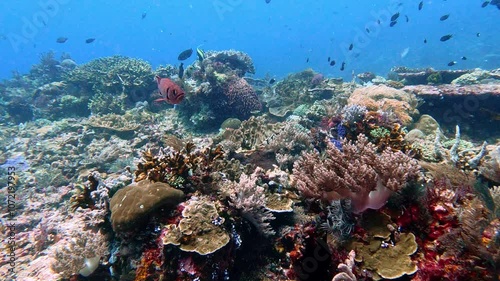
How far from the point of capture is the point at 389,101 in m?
8.84

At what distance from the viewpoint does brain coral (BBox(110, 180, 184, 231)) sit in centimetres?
336

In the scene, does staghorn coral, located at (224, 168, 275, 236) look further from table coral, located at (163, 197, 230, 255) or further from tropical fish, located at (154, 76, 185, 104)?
tropical fish, located at (154, 76, 185, 104)

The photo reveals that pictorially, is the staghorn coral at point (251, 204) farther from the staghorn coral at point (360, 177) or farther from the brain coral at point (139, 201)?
the brain coral at point (139, 201)

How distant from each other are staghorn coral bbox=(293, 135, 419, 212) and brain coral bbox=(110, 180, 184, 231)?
1.83m

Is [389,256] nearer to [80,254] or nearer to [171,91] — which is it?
[171,91]

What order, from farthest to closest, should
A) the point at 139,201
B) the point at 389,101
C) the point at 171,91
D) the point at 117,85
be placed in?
the point at 117,85
the point at 389,101
the point at 171,91
the point at 139,201

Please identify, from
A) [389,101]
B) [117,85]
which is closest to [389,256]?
[389,101]

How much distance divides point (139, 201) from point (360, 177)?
2854 mm

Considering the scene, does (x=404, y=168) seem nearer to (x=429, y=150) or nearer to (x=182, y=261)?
(x=182, y=261)

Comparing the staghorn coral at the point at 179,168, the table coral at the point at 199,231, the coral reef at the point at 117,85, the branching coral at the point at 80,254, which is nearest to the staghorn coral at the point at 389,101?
the staghorn coral at the point at 179,168

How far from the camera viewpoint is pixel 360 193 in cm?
309

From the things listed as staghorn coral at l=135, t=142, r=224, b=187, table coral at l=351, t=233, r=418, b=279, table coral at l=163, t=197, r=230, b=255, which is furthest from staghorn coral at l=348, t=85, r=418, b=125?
table coral at l=163, t=197, r=230, b=255

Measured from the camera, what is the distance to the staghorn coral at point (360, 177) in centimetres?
304

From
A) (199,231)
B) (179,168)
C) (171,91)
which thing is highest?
(171,91)
